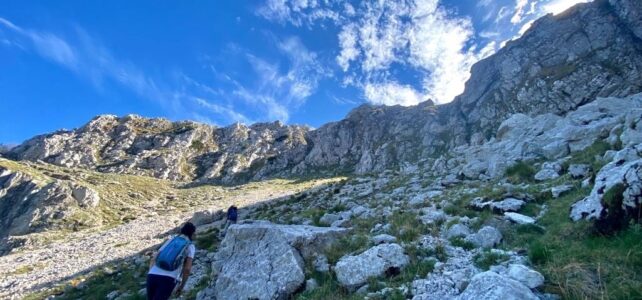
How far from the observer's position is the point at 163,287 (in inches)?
358

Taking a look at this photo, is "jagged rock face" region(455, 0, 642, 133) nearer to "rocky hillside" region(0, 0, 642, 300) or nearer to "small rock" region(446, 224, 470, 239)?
"rocky hillside" region(0, 0, 642, 300)

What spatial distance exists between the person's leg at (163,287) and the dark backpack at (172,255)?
0.76 feet

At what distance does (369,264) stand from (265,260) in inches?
127

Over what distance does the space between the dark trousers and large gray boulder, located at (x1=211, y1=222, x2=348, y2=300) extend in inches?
82.4

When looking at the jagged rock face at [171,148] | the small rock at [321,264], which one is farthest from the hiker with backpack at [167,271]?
the jagged rock face at [171,148]

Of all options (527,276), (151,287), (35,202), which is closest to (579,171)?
(527,276)

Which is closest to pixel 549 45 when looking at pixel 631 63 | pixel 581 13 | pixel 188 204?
pixel 581 13

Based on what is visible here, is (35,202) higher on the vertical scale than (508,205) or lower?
higher

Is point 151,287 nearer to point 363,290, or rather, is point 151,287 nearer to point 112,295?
point 363,290

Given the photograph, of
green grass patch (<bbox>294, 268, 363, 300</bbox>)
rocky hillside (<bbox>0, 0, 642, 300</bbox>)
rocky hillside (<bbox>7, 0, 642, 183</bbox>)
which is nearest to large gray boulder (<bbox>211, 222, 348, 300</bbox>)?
rocky hillside (<bbox>0, 0, 642, 300</bbox>)

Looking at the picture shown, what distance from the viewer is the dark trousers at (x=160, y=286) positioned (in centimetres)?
907

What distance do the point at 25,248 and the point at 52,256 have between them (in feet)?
65.8

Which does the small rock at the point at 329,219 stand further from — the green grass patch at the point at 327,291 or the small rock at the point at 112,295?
the small rock at the point at 112,295

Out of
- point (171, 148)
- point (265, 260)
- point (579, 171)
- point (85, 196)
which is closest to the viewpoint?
point (265, 260)
